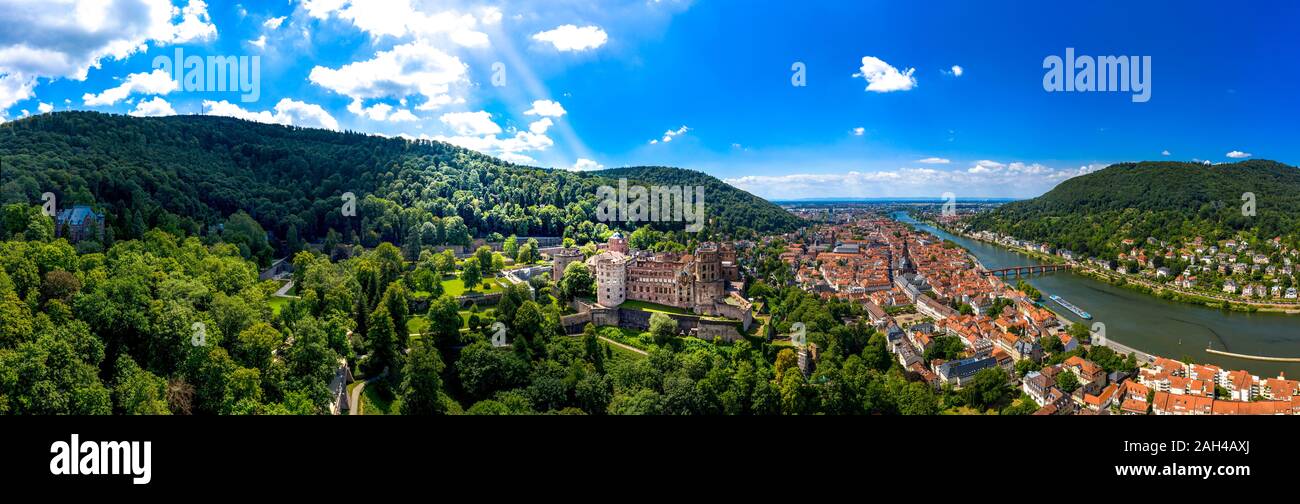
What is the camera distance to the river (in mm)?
18094

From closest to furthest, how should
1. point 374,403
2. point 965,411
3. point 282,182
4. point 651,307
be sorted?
point 374,403 < point 965,411 < point 651,307 < point 282,182

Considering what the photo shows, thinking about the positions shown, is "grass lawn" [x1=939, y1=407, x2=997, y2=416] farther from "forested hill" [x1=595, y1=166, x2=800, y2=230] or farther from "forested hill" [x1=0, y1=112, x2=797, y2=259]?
"forested hill" [x1=595, y1=166, x2=800, y2=230]

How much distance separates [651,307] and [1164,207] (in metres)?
39.9

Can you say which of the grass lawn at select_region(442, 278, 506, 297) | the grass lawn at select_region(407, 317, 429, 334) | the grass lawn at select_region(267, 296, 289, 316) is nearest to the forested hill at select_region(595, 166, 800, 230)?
the grass lawn at select_region(442, 278, 506, 297)

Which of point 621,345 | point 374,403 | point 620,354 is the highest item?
point 621,345

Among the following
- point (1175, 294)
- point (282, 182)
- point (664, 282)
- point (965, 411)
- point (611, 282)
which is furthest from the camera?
point (282, 182)

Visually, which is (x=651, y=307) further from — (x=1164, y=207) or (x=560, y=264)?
(x=1164, y=207)

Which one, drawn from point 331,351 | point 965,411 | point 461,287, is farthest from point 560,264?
point 965,411

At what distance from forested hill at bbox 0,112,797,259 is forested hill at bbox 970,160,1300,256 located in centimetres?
1858

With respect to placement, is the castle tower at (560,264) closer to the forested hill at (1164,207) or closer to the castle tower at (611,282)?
the castle tower at (611,282)

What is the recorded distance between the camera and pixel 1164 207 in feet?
131

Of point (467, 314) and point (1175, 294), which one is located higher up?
point (467, 314)

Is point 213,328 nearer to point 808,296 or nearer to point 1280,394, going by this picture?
point 808,296

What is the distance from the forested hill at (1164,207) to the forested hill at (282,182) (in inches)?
732
